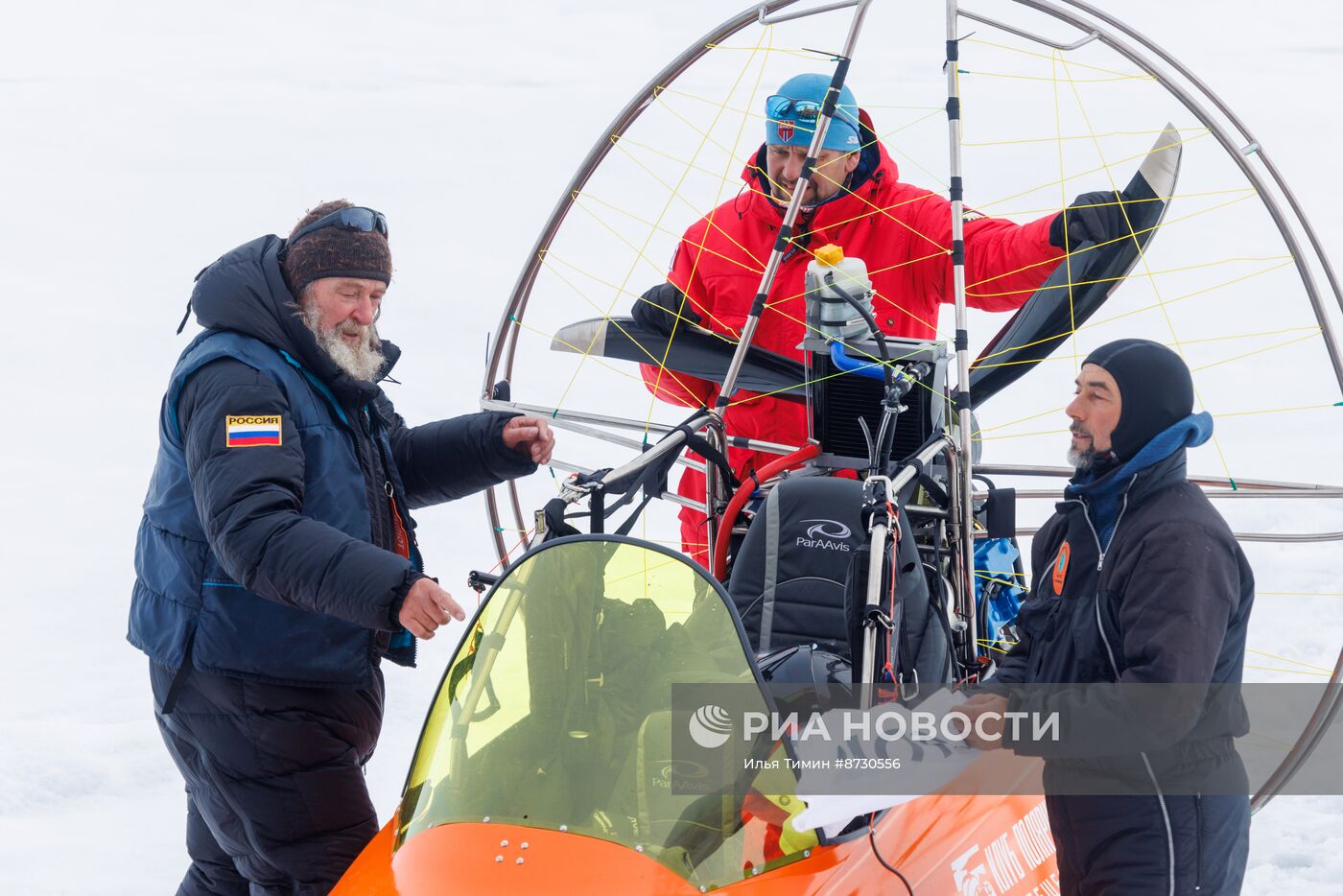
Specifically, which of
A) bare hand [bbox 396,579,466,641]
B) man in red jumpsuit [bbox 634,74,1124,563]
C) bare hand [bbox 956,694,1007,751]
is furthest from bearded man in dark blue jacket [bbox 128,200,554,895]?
man in red jumpsuit [bbox 634,74,1124,563]

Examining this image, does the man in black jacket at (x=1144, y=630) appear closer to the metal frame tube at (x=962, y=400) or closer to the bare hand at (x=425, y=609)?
the metal frame tube at (x=962, y=400)

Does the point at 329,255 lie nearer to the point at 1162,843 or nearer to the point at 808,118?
the point at 808,118

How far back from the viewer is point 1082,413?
9.43 ft

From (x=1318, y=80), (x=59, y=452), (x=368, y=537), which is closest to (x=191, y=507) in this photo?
(x=368, y=537)

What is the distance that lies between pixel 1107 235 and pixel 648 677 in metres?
2.25

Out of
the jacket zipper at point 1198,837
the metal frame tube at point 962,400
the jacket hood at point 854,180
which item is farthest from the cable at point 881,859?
the jacket hood at point 854,180

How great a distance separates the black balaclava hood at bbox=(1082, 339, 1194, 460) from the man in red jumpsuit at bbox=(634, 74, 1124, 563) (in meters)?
1.61

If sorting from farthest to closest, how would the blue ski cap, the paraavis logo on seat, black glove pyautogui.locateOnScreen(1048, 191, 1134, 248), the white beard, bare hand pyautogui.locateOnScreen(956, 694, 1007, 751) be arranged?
the blue ski cap, black glove pyautogui.locateOnScreen(1048, 191, 1134, 248), the paraavis logo on seat, the white beard, bare hand pyautogui.locateOnScreen(956, 694, 1007, 751)

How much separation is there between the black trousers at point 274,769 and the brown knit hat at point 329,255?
0.89 meters

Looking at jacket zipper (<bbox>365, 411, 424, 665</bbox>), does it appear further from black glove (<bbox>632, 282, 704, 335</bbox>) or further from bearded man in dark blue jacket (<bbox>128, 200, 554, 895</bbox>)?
black glove (<bbox>632, 282, 704, 335</bbox>)

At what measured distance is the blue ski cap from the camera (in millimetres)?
4598

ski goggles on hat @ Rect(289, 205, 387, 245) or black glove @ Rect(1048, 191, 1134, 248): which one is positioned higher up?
black glove @ Rect(1048, 191, 1134, 248)

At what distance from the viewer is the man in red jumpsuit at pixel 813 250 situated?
15.2ft

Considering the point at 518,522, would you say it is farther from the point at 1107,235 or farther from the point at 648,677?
the point at 648,677
